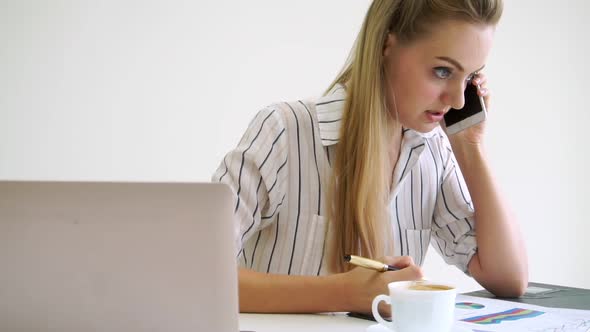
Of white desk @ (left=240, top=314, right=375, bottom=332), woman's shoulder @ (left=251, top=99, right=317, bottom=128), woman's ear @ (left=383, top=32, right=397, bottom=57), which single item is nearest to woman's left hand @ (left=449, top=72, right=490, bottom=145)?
woman's ear @ (left=383, top=32, right=397, bottom=57)

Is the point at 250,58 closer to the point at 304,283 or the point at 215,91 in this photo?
the point at 215,91

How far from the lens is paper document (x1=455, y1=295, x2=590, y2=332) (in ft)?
3.45

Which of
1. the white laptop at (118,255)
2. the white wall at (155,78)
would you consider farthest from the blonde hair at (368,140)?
the white wall at (155,78)

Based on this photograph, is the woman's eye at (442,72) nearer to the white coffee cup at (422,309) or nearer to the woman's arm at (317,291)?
the woman's arm at (317,291)

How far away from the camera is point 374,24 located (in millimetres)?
1431

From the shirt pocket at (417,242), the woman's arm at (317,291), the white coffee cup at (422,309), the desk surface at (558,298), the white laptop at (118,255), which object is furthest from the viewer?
the shirt pocket at (417,242)

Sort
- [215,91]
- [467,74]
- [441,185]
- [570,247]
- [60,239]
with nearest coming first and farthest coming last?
[60,239] → [467,74] → [441,185] → [215,91] → [570,247]

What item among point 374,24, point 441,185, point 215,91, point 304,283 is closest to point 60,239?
point 304,283

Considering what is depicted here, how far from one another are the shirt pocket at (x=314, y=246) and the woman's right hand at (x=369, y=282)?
10.7 inches

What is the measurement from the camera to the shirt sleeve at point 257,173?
131cm

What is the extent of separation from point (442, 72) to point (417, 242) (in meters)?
0.43

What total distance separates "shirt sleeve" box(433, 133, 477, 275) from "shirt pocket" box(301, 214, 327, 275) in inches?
13.3

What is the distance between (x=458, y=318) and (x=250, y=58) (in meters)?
1.62

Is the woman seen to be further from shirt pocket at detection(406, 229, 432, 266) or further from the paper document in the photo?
the paper document
